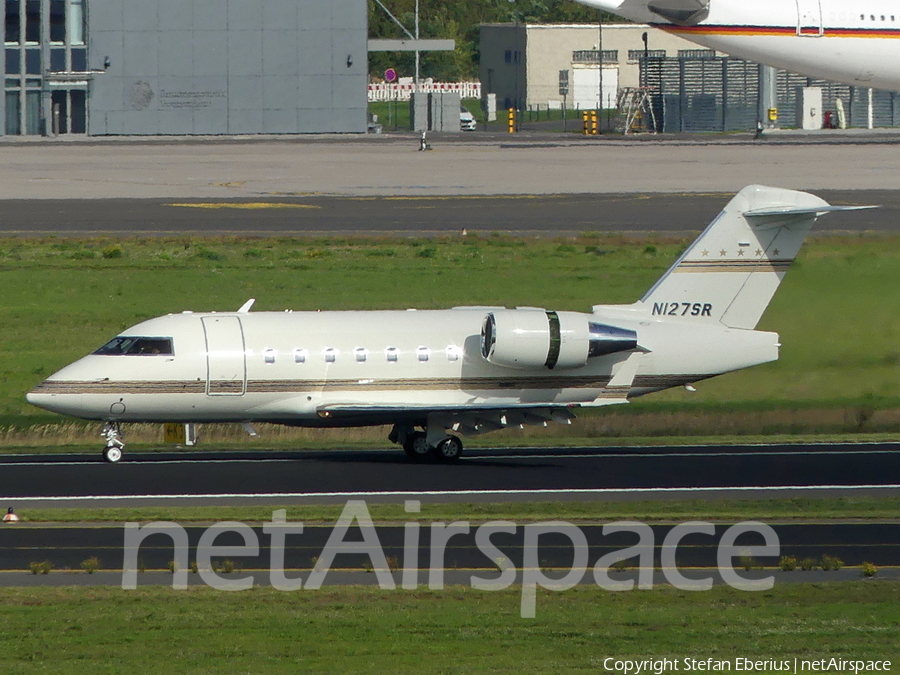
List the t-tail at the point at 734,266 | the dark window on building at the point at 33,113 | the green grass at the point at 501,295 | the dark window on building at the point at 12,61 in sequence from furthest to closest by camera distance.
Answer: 1. the dark window on building at the point at 33,113
2. the dark window on building at the point at 12,61
3. the green grass at the point at 501,295
4. the t-tail at the point at 734,266

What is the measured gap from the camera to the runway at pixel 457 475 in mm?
27203

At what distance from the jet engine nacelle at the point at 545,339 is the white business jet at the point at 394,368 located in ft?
0.09

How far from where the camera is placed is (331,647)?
58.4 ft

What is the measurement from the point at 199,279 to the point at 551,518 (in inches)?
1152

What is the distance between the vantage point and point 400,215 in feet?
211

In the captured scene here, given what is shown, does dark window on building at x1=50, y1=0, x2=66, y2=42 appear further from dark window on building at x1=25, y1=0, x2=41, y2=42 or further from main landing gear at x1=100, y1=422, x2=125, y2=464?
main landing gear at x1=100, y1=422, x2=125, y2=464

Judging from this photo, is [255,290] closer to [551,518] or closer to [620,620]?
[551,518]

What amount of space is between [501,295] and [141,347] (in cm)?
2140

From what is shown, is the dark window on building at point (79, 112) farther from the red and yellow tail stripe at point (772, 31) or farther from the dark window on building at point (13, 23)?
the red and yellow tail stripe at point (772, 31)

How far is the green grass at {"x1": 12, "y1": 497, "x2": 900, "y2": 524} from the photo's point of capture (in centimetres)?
2470

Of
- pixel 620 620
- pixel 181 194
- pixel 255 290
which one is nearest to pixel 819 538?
pixel 620 620

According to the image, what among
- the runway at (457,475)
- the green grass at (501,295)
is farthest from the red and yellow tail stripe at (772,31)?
the runway at (457,475)

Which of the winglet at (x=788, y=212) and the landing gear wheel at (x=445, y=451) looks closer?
the landing gear wheel at (x=445, y=451)

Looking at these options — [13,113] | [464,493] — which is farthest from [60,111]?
[464,493]
